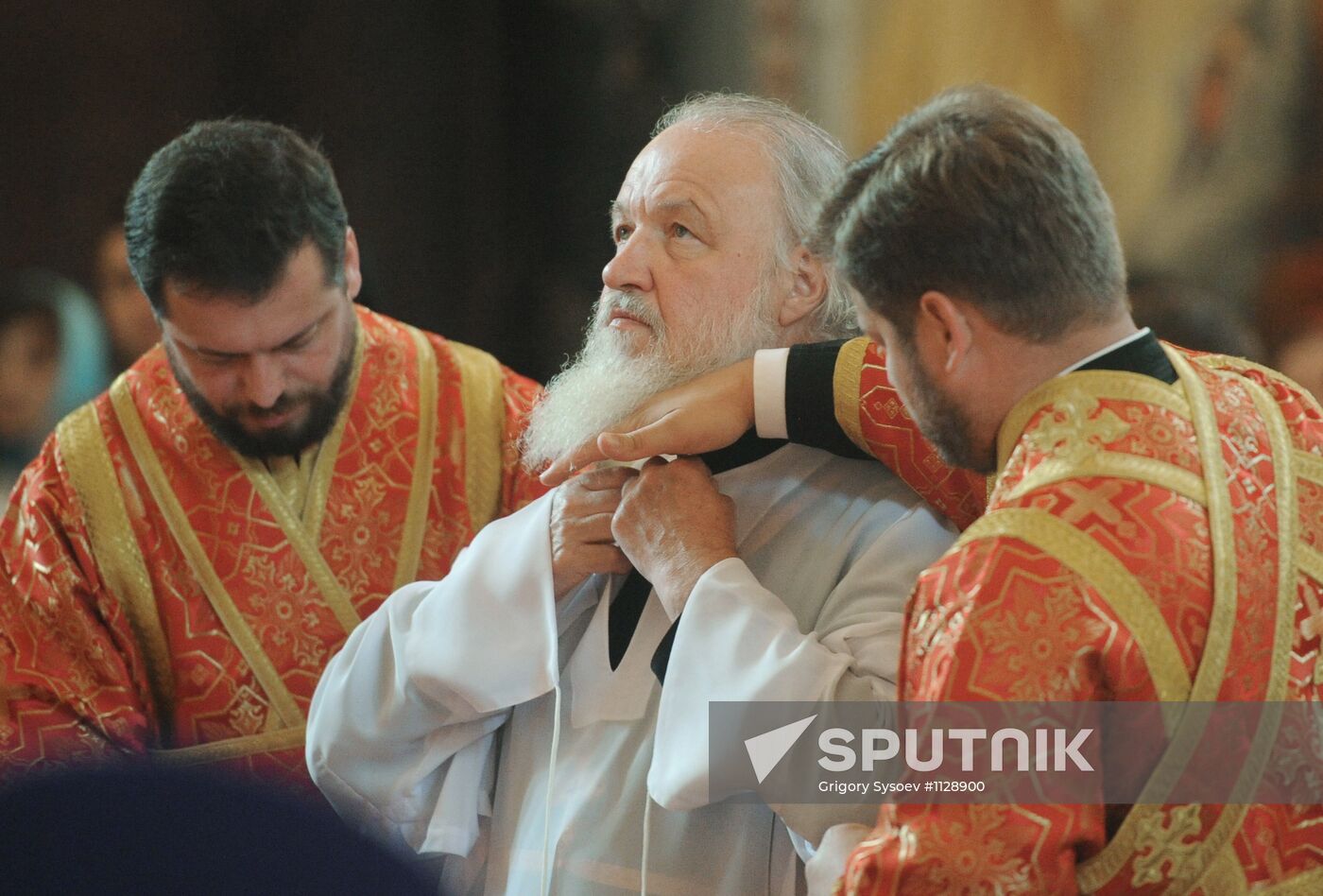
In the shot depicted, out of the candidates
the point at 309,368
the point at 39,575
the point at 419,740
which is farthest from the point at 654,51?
the point at 419,740

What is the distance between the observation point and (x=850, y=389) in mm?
2805

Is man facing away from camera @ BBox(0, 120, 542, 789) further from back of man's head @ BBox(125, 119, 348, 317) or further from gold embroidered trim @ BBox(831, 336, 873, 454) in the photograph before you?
gold embroidered trim @ BBox(831, 336, 873, 454)

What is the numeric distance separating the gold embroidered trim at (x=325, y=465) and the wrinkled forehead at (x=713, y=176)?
1.09 metres

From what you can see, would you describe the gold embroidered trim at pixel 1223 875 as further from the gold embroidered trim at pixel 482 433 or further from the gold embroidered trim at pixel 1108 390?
the gold embroidered trim at pixel 482 433

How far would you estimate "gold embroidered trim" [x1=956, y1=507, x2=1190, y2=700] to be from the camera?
1973 mm

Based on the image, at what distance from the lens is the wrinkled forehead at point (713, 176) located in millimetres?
3131

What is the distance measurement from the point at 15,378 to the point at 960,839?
6.28 meters

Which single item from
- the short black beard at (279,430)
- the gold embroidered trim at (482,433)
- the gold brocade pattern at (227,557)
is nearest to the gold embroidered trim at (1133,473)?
the gold brocade pattern at (227,557)

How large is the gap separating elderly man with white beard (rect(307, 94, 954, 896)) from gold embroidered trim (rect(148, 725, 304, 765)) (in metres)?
0.58

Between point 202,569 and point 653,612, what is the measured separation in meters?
1.34

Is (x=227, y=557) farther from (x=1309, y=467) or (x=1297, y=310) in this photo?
(x=1297, y=310)

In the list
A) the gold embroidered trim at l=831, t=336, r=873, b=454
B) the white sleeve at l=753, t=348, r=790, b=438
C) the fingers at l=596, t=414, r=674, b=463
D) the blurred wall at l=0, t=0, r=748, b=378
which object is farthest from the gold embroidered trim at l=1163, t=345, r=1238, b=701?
the blurred wall at l=0, t=0, r=748, b=378

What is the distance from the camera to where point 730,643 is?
2.55m

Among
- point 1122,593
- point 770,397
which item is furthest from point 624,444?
point 1122,593
